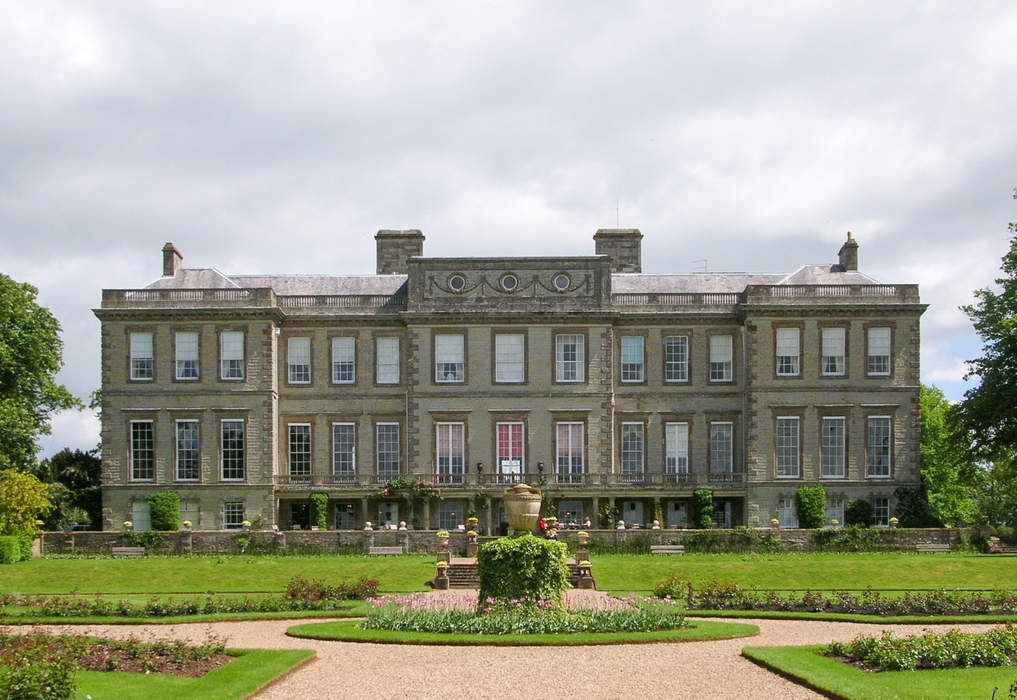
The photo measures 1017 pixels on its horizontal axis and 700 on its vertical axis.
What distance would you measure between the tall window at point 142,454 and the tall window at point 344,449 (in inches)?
256

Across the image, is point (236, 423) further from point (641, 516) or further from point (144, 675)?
point (144, 675)

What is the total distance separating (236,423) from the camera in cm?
4272

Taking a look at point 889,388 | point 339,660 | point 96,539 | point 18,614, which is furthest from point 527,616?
point 889,388

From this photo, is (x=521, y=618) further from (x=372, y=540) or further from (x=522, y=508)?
(x=372, y=540)

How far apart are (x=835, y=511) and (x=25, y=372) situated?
98.2 feet

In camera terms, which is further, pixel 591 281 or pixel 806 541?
pixel 591 281

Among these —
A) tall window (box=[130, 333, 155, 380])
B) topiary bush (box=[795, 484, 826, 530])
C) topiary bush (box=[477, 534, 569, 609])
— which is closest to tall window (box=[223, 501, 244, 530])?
tall window (box=[130, 333, 155, 380])

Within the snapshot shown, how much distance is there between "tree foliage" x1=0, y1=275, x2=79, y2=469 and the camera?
1620 inches

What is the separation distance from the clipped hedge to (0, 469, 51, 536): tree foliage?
0.93 metres

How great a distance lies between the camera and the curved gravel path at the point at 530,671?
47.4 ft

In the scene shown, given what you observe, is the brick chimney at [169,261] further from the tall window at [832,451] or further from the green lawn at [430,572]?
the tall window at [832,451]

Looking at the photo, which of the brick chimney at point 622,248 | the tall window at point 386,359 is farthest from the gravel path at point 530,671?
the brick chimney at point 622,248

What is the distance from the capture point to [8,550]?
107 feet

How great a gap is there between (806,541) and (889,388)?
9770 mm
